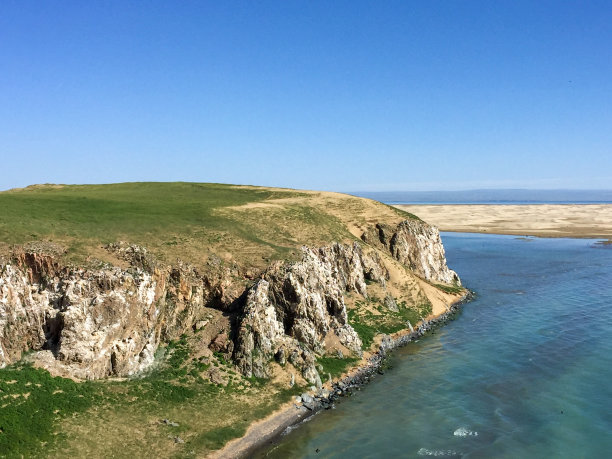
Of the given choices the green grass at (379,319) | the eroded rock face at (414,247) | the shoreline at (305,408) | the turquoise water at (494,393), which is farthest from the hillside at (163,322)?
the eroded rock face at (414,247)

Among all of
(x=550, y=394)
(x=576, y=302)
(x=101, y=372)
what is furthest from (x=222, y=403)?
(x=576, y=302)

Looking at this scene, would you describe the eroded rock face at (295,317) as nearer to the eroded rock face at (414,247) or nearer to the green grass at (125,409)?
the green grass at (125,409)

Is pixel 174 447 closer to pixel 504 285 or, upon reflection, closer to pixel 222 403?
pixel 222 403

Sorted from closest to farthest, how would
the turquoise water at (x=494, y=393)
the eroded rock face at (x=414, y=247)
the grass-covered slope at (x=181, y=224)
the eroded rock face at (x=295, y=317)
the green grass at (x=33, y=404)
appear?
the green grass at (x=33, y=404), the turquoise water at (x=494, y=393), the eroded rock face at (x=295, y=317), the grass-covered slope at (x=181, y=224), the eroded rock face at (x=414, y=247)

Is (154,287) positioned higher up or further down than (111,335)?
higher up

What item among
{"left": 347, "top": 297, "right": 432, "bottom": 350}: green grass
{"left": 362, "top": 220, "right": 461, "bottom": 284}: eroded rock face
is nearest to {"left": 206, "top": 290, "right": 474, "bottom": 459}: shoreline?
{"left": 347, "top": 297, "right": 432, "bottom": 350}: green grass

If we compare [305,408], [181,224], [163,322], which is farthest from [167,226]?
[305,408]

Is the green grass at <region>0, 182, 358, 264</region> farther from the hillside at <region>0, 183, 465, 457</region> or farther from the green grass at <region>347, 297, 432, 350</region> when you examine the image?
the green grass at <region>347, 297, 432, 350</region>
